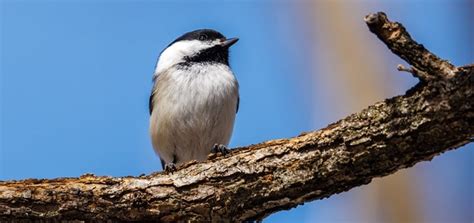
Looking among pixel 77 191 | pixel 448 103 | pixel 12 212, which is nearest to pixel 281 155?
pixel 448 103

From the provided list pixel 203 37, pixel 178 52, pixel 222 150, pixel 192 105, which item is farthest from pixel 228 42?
pixel 222 150

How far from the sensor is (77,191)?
374 centimetres

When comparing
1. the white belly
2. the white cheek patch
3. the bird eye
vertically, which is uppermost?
the bird eye

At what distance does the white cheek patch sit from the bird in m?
0.01

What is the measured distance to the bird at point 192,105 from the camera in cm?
588

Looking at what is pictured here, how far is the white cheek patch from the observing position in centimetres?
647

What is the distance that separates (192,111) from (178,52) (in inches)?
40.4

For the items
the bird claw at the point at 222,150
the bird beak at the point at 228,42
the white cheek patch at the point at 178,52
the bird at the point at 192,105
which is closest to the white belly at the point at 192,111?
the bird at the point at 192,105

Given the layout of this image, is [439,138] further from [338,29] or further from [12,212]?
[338,29]

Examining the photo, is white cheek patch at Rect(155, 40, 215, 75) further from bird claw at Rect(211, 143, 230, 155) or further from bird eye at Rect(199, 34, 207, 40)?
bird claw at Rect(211, 143, 230, 155)

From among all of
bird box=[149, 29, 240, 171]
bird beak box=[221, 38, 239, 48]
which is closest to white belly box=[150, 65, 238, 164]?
bird box=[149, 29, 240, 171]

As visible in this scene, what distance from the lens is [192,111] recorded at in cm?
587

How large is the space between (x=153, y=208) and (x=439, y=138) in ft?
5.84

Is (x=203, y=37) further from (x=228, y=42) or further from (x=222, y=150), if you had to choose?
(x=222, y=150)
